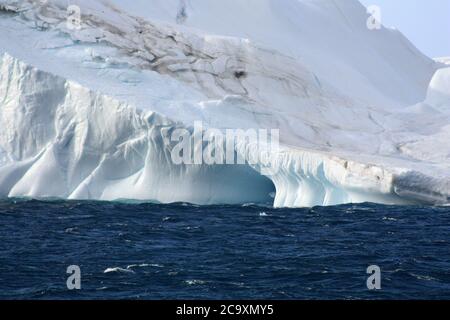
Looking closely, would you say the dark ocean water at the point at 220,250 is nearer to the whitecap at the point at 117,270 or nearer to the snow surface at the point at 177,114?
the whitecap at the point at 117,270

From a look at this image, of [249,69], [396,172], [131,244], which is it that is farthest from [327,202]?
[131,244]

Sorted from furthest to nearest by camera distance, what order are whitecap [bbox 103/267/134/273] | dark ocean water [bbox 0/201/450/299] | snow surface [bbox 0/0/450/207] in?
1. snow surface [bbox 0/0/450/207]
2. whitecap [bbox 103/267/134/273]
3. dark ocean water [bbox 0/201/450/299]

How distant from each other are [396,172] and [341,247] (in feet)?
19.1

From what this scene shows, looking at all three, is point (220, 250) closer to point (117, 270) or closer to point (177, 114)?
point (117, 270)

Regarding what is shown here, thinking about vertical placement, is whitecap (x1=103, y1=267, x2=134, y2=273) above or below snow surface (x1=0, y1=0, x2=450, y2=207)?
below

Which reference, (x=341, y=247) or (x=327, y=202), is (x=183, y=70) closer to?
(x=327, y=202)

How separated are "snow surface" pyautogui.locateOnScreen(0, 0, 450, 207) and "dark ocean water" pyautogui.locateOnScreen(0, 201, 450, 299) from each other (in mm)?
1072

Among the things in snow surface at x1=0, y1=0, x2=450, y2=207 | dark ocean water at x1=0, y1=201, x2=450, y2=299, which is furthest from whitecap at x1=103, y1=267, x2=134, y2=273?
snow surface at x1=0, y1=0, x2=450, y2=207

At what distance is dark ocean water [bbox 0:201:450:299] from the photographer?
20.0 meters

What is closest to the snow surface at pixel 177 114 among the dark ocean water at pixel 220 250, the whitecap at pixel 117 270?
the dark ocean water at pixel 220 250

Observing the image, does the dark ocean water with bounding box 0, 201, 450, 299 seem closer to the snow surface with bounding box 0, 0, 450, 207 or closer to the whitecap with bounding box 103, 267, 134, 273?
the whitecap with bounding box 103, 267, 134, 273

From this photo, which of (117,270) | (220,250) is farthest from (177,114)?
(117,270)

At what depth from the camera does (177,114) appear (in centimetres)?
3162

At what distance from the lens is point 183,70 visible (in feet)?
112
